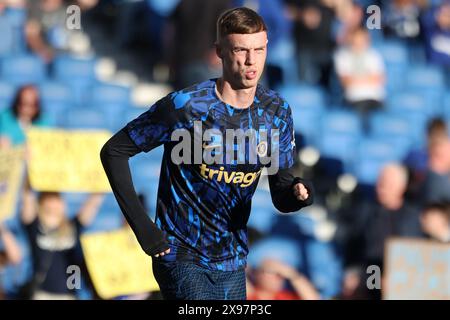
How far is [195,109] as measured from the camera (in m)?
4.87

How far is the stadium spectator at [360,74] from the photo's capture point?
10258mm

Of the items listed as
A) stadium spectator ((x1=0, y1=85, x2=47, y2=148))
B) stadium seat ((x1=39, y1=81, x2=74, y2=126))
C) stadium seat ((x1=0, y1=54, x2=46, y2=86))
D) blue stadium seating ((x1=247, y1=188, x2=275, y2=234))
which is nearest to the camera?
stadium spectator ((x1=0, y1=85, x2=47, y2=148))

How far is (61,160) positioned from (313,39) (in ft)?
10.4

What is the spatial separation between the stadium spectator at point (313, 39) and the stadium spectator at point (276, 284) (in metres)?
2.67

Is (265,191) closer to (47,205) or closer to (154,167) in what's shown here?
(154,167)

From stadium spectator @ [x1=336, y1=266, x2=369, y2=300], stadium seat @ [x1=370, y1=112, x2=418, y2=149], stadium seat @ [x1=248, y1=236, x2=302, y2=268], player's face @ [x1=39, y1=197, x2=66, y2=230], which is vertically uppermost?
stadium seat @ [x1=370, y1=112, x2=418, y2=149]

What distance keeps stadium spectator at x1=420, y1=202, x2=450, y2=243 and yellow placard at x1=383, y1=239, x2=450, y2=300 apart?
0.34 m

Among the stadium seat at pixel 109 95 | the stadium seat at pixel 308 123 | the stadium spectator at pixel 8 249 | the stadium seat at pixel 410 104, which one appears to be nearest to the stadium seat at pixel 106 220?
the stadium spectator at pixel 8 249

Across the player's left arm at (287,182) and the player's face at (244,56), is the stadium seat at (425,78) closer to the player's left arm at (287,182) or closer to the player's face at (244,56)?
the player's left arm at (287,182)

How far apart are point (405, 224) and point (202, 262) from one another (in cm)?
411

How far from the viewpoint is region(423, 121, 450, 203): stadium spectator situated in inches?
357

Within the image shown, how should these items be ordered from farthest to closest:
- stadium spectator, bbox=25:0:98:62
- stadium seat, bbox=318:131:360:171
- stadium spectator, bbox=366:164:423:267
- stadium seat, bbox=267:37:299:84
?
stadium seat, bbox=267:37:299:84
stadium spectator, bbox=25:0:98:62
stadium seat, bbox=318:131:360:171
stadium spectator, bbox=366:164:423:267

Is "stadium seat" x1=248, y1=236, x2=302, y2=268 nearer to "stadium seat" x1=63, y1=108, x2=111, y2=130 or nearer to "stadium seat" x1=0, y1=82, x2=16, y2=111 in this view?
"stadium seat" x1=63, y1=108, x2=111, y2=130

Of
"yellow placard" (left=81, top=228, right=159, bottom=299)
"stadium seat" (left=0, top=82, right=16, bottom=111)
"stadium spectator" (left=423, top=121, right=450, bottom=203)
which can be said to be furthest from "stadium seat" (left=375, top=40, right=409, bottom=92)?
"yellow placard" (left=81, top=228, right=159, bottom=299)
